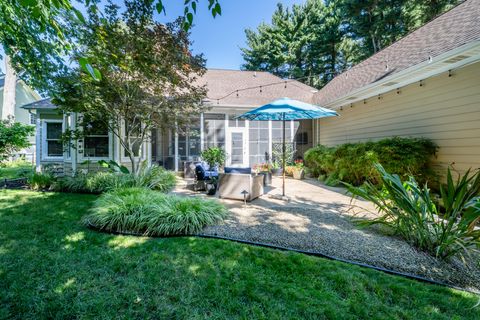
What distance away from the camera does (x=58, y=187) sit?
22.3ft

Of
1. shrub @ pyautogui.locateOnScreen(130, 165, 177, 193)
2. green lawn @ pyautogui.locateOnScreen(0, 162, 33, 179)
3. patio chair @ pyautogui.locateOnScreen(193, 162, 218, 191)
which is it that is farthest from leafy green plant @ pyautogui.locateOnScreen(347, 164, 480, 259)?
green lawn @ pyautogui.locateOnScreen(0, 162, 33, 179)

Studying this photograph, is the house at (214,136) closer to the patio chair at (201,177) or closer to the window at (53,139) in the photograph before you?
the window at (53,139)

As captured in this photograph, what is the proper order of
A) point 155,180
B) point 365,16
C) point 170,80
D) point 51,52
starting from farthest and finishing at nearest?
point 365,16 < point 155,180 < point 170,80 < point 51,52

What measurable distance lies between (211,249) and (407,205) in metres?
2.75

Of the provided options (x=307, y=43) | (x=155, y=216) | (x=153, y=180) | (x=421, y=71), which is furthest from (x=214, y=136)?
(x=307, y=43)

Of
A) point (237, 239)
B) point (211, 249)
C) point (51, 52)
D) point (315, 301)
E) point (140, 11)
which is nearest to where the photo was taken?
point (315, 301)

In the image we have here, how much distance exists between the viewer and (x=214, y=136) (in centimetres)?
1109

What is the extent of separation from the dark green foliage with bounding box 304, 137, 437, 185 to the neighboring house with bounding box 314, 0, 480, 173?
0.43m

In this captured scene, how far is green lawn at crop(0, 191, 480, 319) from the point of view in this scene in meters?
1.98

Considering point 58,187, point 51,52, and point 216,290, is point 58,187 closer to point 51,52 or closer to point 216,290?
point 51,52

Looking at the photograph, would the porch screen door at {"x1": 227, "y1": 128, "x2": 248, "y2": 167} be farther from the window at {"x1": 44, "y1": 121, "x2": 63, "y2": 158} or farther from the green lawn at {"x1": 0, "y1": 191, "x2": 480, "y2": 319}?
the green lawn at {"x1": 0, "y1": 191, "x2": 480, "y2": 319}

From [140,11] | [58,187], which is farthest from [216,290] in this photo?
[58,187]

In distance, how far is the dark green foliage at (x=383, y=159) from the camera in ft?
17.2

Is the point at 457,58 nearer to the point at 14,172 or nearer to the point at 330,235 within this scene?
the point at 330,235
